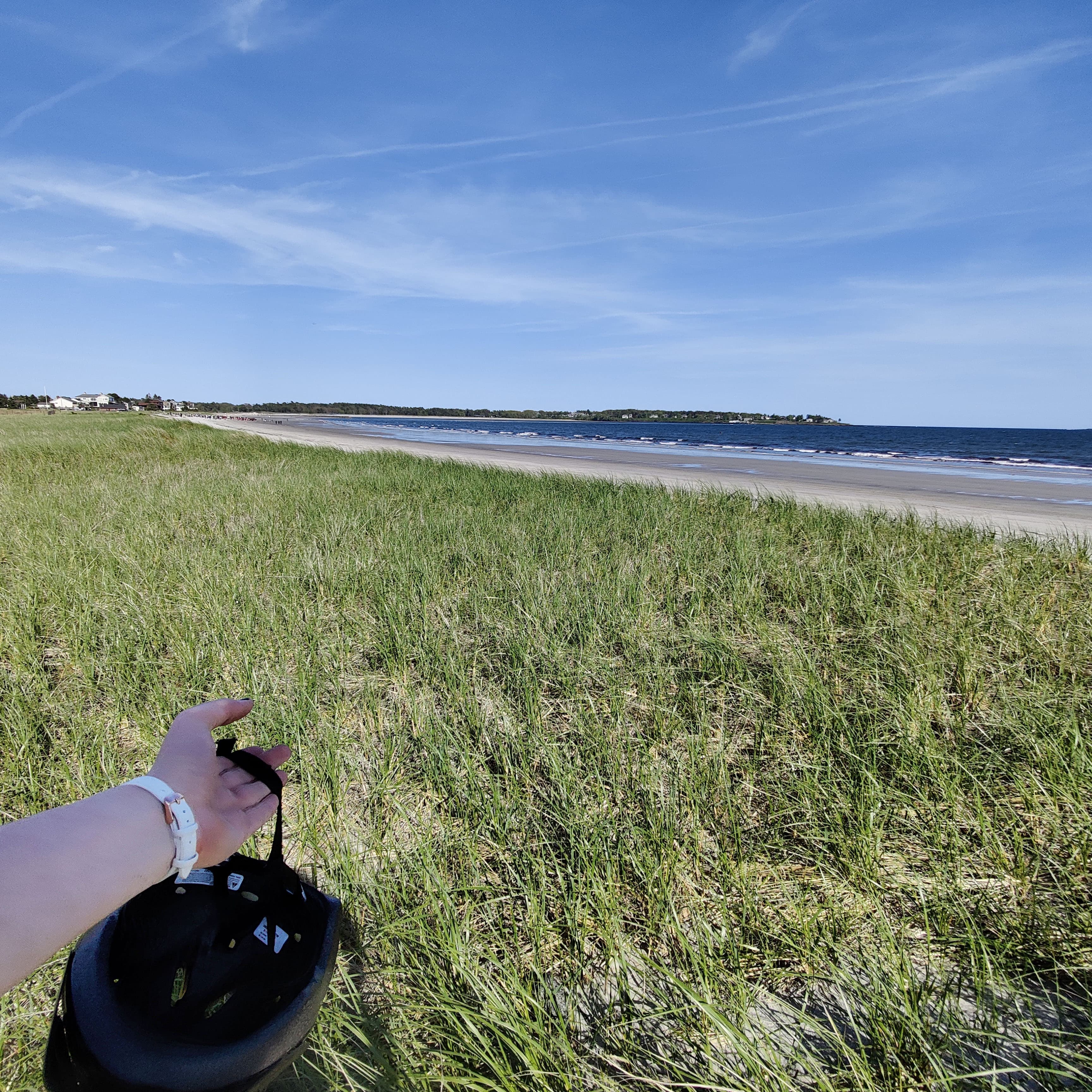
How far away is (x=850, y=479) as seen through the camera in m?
13.9

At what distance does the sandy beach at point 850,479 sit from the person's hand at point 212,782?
615 centimetres

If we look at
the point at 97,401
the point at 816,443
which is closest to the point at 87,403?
the point at 97,401

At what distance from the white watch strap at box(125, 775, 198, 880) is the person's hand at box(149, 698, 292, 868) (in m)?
0.03

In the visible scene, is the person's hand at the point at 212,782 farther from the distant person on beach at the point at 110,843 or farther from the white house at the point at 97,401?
the white house at the point at 97,401

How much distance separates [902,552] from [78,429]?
35.0 meters

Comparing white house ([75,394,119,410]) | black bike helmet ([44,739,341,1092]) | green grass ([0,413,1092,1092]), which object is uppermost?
white house ([75,394,119,410])

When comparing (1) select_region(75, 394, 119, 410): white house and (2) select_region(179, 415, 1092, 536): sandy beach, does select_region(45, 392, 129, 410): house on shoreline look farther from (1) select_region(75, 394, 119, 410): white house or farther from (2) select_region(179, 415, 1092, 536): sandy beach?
(2) select_region(179, 415, 1092, 536): sandy beach

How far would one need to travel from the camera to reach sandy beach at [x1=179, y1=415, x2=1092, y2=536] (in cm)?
820

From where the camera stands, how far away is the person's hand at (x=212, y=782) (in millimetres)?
854

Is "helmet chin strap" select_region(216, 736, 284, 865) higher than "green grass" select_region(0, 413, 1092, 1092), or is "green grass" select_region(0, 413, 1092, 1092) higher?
"helmet chin strap" select_region(216, 736, 284, 865)

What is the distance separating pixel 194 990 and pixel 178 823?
257 mm

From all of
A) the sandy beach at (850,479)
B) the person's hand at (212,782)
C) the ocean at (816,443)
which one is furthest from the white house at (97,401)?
the person's hand at (212,782)

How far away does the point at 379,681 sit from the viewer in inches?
111

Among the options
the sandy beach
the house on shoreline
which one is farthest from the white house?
the sandy beach
